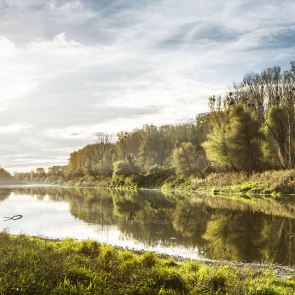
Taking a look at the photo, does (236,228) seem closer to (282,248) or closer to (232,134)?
(282,248)

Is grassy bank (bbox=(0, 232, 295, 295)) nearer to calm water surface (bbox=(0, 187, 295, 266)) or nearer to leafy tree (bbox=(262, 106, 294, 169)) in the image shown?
calm water surface (bbox=(0, 187, 295, 266))

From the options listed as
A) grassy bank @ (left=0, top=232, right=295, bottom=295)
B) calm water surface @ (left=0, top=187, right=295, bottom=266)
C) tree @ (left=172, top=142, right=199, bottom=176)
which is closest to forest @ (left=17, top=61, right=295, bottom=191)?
tree @ (left=172, top=142, right=199, bottom=176)

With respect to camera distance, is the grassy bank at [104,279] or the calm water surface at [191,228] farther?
the calm water surface at [191,228]

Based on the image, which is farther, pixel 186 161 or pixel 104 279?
pixel 186 161

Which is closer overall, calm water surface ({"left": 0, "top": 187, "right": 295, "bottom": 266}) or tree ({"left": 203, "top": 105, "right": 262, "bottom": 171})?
calm water surface ({"left": 0, "top": 187, "right": 295, "bottom": 266})

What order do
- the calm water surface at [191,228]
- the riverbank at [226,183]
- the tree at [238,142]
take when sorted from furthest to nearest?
the tree at [238,142] → the riverbank at [226,183] → the calm water surface at [191,228]

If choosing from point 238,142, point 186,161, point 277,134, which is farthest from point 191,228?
point 186,161

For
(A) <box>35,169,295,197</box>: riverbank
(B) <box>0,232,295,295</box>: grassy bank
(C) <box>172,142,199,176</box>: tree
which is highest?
(C) <box>172,142,199,176</box>: tree

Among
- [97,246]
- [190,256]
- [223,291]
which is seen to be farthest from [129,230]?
[223,291]

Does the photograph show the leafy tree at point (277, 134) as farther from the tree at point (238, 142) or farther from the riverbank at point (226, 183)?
the riverbank at point (226, 183)

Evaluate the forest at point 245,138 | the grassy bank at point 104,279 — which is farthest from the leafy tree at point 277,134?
the grassy bank at point 104,279

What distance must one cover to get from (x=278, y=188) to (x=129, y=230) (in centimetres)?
2704

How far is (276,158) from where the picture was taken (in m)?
56.8

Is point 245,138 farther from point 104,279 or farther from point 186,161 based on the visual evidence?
point 104,279
